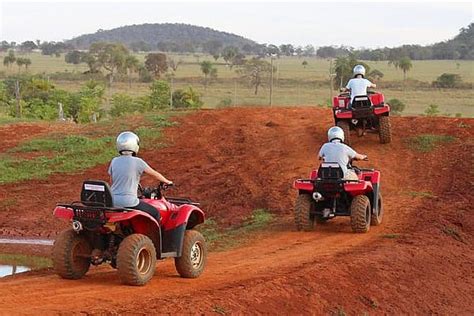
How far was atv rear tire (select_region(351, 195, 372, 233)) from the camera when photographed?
1517 cm

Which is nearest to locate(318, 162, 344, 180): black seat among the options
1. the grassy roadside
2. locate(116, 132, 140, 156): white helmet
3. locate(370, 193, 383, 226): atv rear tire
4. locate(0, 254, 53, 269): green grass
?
locate(370, 193, 383, 226): atv rear tire

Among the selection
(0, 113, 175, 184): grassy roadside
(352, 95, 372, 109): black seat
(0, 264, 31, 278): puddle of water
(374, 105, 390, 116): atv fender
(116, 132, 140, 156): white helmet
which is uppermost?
(116, 132, 140, 156): white helmet

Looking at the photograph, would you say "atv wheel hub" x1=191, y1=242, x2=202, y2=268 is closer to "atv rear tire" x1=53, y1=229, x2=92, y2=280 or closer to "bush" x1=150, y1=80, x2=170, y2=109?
"atv rear tire" x1=53, y1=229, x2=92, y2=280

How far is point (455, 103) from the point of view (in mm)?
54000

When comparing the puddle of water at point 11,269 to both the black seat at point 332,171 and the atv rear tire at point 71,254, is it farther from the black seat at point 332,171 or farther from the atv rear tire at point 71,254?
the black seat at point 332,171

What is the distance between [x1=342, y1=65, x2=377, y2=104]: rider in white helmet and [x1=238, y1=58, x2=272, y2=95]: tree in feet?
128

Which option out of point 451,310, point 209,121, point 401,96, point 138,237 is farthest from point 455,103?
point 138,237

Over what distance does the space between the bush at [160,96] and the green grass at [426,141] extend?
1910 cm

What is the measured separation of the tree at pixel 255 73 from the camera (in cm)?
6360

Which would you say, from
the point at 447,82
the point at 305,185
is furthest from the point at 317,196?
the point at 447,82

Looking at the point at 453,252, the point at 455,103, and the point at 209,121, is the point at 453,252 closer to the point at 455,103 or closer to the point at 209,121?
the point at 209,121

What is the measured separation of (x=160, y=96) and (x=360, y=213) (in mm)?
27444

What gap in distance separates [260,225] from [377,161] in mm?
5758

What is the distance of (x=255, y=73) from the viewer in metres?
63.1
